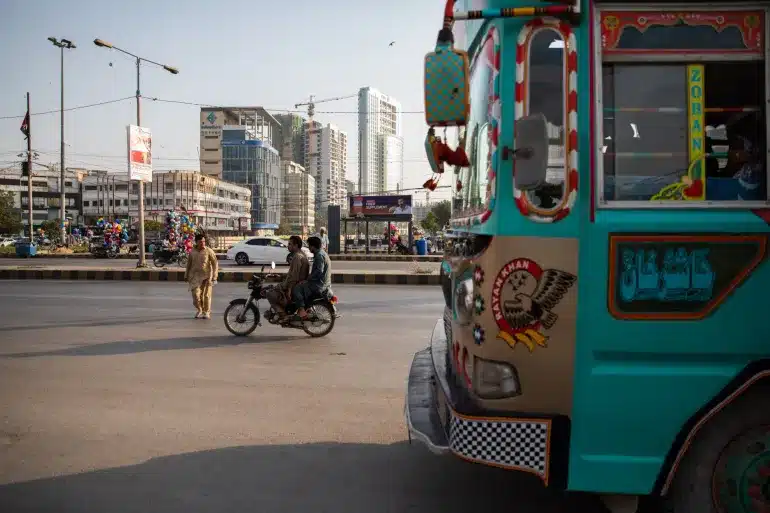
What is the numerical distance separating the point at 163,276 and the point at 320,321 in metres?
13.3

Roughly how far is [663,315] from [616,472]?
68 cm

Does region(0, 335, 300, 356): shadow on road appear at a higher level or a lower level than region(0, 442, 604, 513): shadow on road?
higher

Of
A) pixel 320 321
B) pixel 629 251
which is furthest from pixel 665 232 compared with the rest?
pixel 320 321

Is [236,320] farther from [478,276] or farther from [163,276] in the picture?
[163,276]

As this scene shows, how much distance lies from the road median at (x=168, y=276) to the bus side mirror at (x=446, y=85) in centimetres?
1644

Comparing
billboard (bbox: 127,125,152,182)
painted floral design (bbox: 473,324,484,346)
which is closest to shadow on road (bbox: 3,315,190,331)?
painted floral design (bbox: 473,324,484,346)

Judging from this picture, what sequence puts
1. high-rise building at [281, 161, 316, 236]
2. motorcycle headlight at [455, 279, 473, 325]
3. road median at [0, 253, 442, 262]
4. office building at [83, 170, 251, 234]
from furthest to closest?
1. high-rise building at [281, 161, 316, 236]
2. office building at [83, 170, 251, 234]
3. road median at [0, 253, 442, 262]
4. motorcycle headlight at [455, 279, 473, 325]

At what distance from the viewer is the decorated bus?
2.54 metres

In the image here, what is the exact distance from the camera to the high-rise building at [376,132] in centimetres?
2720

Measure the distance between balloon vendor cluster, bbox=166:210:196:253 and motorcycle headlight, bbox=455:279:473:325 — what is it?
82.6ft

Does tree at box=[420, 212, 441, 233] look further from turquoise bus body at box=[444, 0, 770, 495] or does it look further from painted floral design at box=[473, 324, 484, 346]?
turquoise bus body at box=[444, 0, 770, 495]

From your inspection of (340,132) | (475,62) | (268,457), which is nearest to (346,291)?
(268,457)

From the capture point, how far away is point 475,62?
3.32m

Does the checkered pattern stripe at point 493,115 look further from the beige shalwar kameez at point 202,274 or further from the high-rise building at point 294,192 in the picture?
the high-rise building at point 294,192
